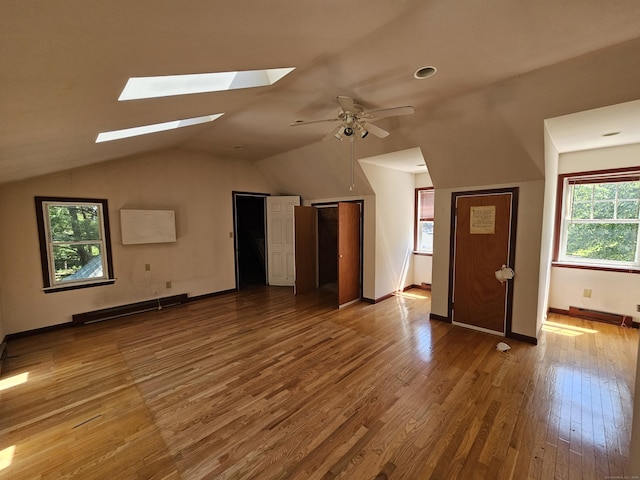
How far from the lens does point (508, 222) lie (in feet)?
11.0

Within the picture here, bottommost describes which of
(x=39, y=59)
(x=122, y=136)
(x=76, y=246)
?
(x=76, y=246)

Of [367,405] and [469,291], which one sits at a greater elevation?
[469,291]

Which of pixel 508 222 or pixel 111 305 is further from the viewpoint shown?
pixel 111 305

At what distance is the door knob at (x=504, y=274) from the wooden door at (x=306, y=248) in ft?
11.5

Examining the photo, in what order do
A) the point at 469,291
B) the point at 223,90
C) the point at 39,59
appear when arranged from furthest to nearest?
the point at 469,291, the point at 223,90, the point at 39,59

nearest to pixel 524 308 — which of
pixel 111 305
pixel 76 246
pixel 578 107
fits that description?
pixel 578 107

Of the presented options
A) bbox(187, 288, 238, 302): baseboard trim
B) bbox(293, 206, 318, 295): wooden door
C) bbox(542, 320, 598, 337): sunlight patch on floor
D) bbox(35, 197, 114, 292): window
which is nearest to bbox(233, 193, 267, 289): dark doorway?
bbox(187, 288, 238, 302): baseboard trim

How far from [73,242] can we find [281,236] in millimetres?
3555

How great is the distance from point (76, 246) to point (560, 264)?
7545 millimetres

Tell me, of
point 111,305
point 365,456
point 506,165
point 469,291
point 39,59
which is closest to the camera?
point 39,59

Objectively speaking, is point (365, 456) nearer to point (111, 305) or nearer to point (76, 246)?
point (111, 305)

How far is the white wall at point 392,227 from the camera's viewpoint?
15.7 ft

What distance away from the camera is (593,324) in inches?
150

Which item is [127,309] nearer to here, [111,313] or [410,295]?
[111,313]
